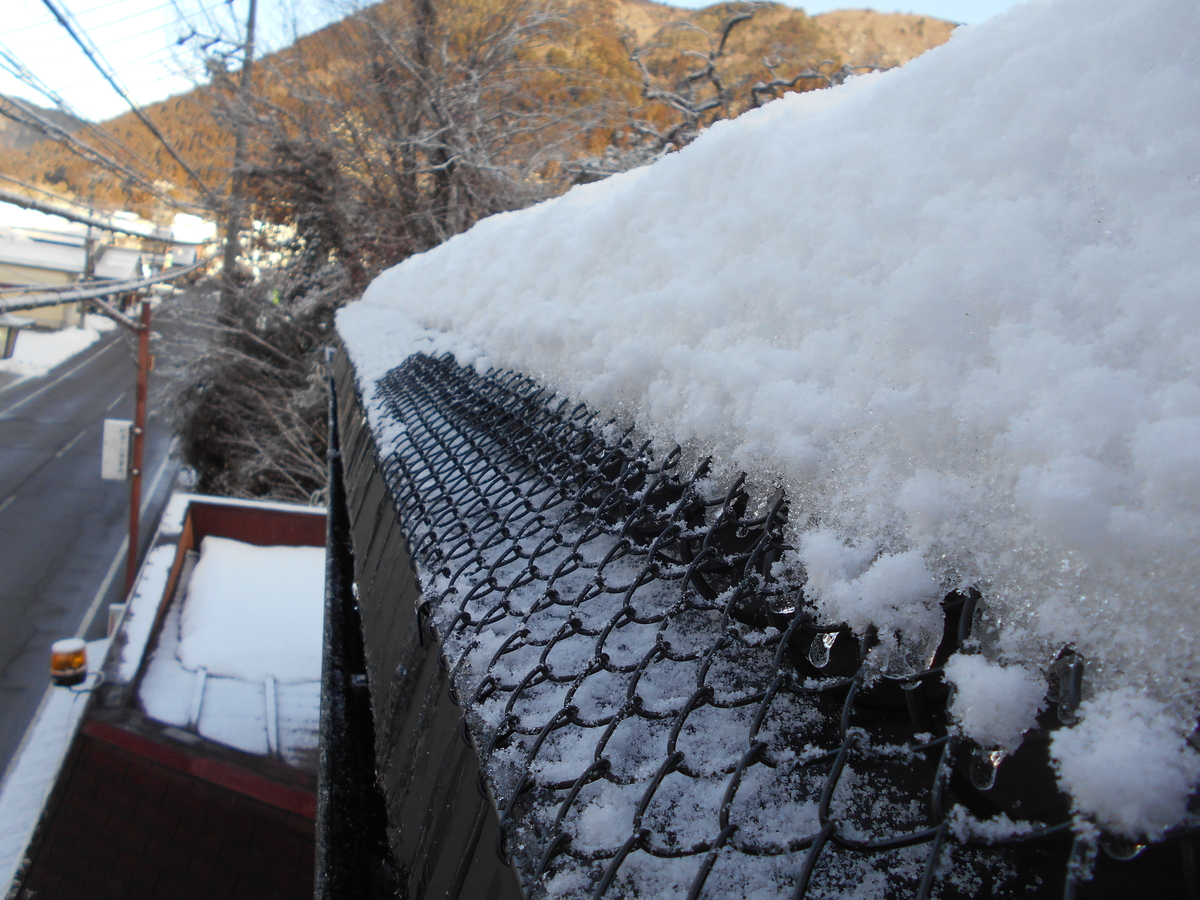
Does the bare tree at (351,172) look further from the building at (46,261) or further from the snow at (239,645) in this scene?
the building at (46,261)

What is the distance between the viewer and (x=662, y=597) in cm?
122

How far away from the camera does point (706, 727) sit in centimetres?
90

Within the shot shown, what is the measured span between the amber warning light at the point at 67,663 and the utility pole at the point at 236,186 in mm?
9347

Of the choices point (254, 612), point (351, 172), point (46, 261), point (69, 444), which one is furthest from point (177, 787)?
Answer: point (69, 444)

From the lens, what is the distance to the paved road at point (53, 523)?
12.4 meters

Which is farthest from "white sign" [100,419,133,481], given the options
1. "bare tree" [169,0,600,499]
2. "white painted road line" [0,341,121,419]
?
"white painted road line" [0,341,121,419]

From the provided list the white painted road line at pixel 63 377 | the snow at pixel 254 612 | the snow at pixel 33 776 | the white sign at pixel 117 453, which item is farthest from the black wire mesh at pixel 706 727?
the white painted road line at pixel 63 377

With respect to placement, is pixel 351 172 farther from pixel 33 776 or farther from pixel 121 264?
pixel 121 264

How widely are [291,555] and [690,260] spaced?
445 inches

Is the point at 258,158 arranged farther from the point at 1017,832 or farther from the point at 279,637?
the point at 1017,832

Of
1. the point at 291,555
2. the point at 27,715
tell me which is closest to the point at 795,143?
the point at 291,555

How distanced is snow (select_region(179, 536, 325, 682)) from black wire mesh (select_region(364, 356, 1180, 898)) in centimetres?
757

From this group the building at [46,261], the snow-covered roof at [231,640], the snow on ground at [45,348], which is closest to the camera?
the snow-covered roof at [231,640]

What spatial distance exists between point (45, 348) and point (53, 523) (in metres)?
23.6
